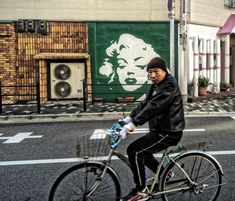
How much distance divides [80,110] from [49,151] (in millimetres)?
6278

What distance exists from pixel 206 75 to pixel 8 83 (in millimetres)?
9938

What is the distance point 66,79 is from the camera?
57.0 ft

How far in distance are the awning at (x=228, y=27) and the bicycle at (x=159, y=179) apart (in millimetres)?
16951

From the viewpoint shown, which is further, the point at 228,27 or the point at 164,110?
the point at 228,27

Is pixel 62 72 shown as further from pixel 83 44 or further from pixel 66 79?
pixel 83 44

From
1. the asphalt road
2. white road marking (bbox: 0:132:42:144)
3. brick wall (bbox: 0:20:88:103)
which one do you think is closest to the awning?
brick wall (bbox: 0:20:88:103)

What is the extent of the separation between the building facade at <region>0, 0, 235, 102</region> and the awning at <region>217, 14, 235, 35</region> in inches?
137

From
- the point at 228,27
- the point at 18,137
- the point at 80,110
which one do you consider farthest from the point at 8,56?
the point at 228,27

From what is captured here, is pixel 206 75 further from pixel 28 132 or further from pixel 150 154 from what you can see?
pixel 150 154

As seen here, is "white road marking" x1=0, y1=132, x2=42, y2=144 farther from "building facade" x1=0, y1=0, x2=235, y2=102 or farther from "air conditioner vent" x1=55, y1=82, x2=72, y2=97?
"air conditioner vent" x1=55, y1=82, x2=72, y2=97

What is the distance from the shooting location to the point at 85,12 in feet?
56.2

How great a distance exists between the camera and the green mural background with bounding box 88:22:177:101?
1722 centimetres

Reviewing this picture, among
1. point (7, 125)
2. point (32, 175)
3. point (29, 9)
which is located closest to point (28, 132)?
point (7, 125)

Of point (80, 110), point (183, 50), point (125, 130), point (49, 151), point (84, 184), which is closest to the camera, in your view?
point (125, 130)
